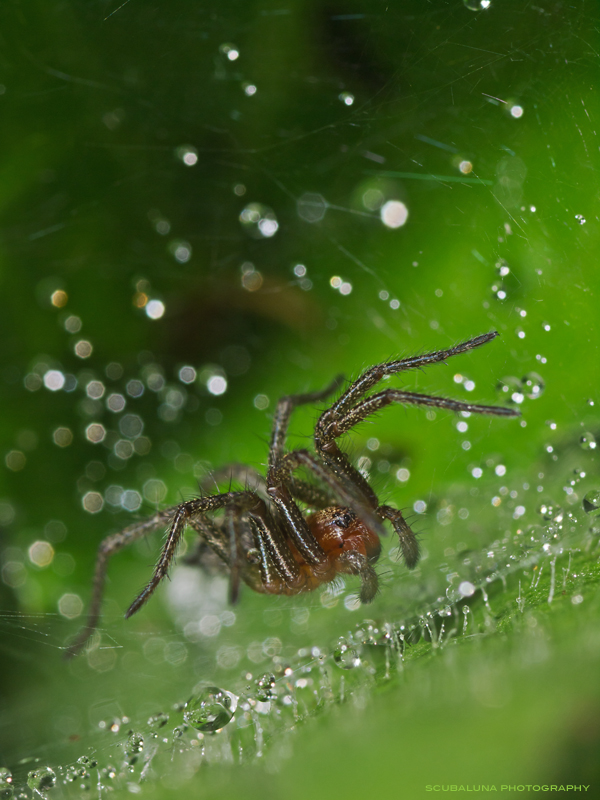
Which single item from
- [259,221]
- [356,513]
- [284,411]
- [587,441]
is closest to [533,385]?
[587,441]

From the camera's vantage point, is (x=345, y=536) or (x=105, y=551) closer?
(x=345, y=536)

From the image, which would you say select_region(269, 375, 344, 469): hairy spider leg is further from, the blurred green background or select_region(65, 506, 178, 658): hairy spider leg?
select_region(65, 506, 178, 658): hairy spider leg

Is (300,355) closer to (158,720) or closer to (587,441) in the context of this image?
(587,441)

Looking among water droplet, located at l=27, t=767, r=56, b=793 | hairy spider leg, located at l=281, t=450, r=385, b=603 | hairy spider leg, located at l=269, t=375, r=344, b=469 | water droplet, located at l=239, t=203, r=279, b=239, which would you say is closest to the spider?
hairy spider leg, located at l=281, t=450, r=385, b=603

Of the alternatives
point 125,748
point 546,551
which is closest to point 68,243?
point 125,748

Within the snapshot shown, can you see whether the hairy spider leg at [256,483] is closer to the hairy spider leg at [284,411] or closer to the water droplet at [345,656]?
the hairy spider leg at [284,411]

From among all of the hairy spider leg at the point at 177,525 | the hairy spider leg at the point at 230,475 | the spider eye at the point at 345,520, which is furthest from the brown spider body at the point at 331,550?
the hairy spider leg at the point at 230,475
